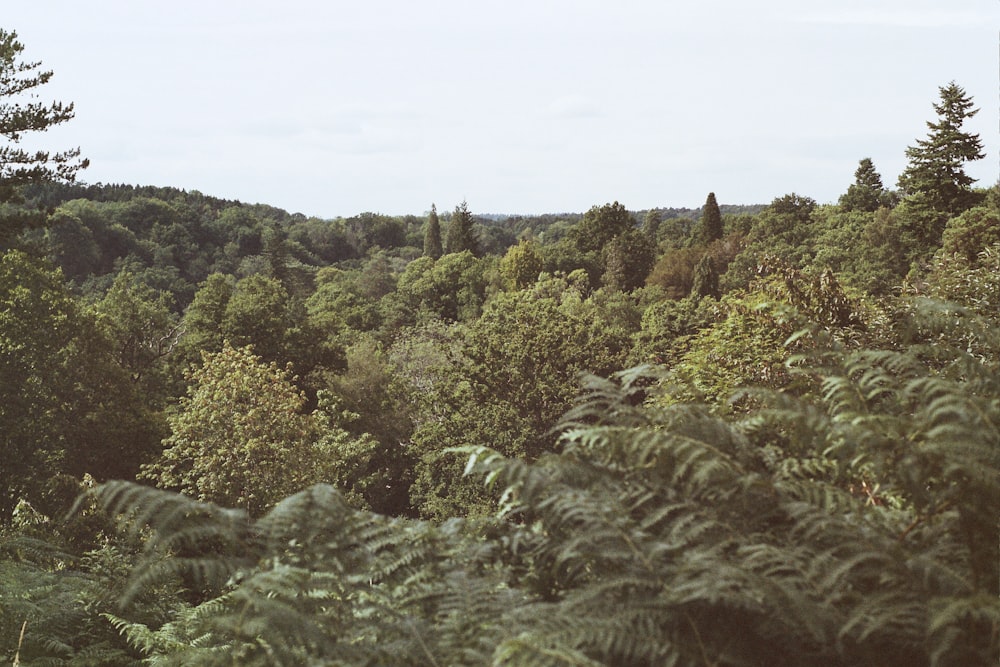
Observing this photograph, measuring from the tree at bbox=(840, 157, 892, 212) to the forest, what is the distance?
27579 millimetres

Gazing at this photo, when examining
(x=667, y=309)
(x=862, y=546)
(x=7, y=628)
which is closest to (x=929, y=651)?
(x=862, y=546)

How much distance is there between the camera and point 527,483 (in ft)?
11.4

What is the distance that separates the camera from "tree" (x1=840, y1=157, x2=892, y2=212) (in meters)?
68.4

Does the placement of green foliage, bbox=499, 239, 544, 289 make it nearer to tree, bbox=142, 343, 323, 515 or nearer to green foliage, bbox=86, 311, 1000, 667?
tree, bbox=142, 343, 323, 515

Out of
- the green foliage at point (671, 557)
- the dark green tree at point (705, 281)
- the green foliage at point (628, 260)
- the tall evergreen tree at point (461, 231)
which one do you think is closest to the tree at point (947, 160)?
the dark green tree at point (705, 281)

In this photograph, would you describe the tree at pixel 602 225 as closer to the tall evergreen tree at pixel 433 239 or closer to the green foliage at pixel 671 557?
the tall evergreen tree at pixel 433 239

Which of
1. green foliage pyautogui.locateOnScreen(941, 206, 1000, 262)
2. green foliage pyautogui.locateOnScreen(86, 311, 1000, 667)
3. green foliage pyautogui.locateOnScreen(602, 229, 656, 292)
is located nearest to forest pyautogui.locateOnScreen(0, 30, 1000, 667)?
green foliage pyautogui.locateOnScreen(86, 311, 1000, 667)

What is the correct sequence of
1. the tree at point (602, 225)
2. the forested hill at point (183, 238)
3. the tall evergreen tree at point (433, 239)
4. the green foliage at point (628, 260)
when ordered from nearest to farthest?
1. the green foliage at point (628, 260)
2. the tree at point (602, 225)
3. the forested hill at point (183, 238)
4. the tall evergreen tree at point (433, 239)

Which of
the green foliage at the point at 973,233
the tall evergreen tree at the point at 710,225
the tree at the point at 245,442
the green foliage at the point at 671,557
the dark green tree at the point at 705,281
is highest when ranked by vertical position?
the tall evergreen tree at the point at 710,225

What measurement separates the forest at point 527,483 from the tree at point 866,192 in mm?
27579

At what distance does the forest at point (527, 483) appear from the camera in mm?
2982

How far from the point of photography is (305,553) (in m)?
3.63

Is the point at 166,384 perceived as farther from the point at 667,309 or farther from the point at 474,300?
the point at 474,300

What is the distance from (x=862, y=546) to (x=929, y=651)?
0.47 m
